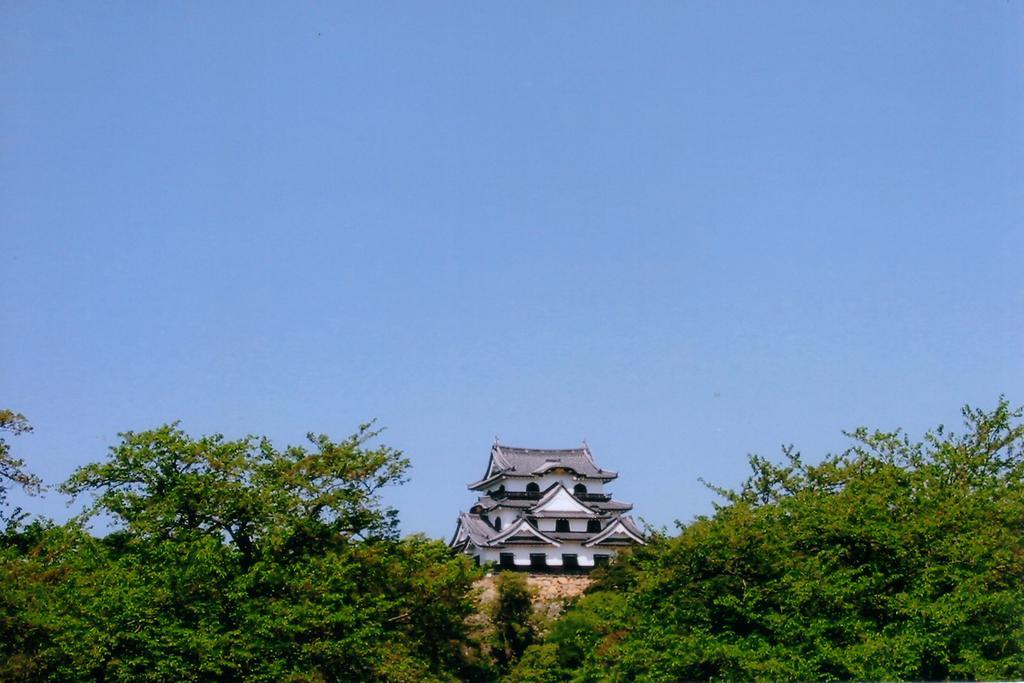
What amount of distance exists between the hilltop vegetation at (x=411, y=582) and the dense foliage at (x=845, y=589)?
34 mm

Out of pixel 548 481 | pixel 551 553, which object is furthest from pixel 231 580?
pixel 548 481

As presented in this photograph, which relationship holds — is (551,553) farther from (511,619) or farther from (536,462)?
(511,619)

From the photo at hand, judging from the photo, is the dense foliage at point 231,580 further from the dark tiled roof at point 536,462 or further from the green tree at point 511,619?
the dark tiled roof at point 536,462

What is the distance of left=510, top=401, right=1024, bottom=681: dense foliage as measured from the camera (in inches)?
603

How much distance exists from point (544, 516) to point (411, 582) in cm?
2025

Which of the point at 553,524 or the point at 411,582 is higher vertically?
the point at 553,524

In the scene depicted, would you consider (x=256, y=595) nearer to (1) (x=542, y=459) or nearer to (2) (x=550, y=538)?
(2) (x=550, y=538)

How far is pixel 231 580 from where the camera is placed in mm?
17031

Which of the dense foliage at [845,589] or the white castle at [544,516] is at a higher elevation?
the white castle at [544,516]

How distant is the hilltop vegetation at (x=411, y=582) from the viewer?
15.8 m

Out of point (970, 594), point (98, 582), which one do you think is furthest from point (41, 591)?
point (970, 594)

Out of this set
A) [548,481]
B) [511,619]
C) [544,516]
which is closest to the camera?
[511,619]

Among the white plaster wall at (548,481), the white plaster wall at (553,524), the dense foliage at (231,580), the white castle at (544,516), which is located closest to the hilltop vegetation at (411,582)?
the dense foliage at (231,580)

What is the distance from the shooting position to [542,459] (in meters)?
41.4
